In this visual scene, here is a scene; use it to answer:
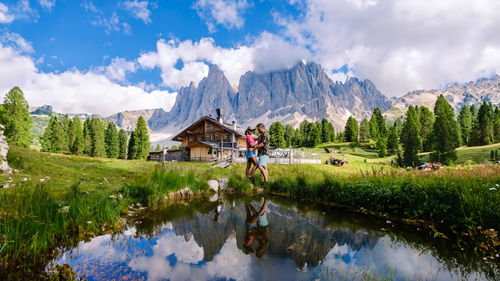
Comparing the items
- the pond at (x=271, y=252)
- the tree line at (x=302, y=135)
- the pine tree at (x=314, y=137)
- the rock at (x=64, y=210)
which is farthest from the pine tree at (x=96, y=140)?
the pine tree at (x=314, y=137)

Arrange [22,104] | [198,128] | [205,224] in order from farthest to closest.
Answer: [198,128] → [22,104] → [205,224]

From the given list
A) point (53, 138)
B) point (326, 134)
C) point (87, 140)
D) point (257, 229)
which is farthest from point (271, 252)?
point (326, 134)

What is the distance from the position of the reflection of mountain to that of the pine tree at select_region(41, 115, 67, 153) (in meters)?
79.1

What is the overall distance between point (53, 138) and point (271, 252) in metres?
82.9

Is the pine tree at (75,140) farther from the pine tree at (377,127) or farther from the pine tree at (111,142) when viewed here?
the pine tree at (377,127)

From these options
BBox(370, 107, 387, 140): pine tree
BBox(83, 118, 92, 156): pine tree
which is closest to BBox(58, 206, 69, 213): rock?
BBox(83, 118, 92, 156): pine tree

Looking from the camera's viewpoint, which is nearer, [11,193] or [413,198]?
[11,193]

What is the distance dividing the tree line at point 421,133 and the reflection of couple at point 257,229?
601 centimetres

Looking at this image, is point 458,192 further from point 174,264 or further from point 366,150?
point 366,150

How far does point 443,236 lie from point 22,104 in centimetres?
6643

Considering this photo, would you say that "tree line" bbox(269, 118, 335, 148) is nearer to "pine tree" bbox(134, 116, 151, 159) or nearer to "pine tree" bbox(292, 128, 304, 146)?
"pine tree" bbox(292, 128, 304, 146)

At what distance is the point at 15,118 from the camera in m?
42.8

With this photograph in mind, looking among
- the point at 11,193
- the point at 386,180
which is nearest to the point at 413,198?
the point at 386,180

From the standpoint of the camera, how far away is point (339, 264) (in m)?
3.54
